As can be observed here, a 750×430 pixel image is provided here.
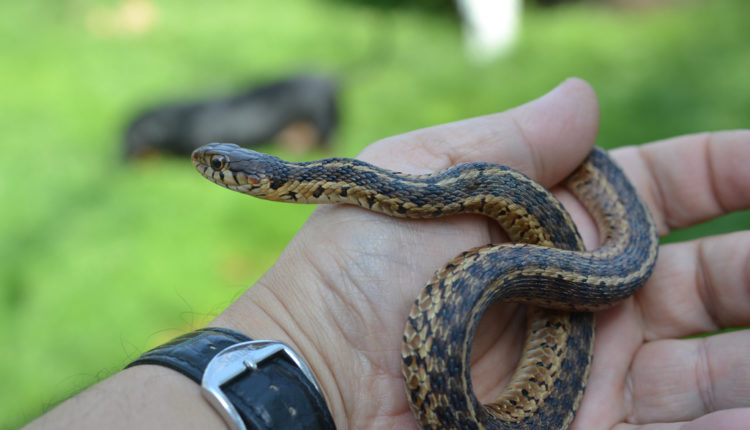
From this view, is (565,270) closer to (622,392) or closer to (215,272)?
(622,392)

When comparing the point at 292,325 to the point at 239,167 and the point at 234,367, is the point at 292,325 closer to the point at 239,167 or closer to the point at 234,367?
the point at 234,367

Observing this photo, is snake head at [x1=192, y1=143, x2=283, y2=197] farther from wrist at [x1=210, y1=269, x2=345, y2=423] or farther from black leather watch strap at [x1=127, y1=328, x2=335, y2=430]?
black leather watch strap at [x1=127, y1=328, x2=335, y2=430]

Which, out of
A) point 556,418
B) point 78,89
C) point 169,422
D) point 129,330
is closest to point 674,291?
point 556,418

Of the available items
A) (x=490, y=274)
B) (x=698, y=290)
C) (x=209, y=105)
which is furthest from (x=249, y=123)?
(x=698, y=290)

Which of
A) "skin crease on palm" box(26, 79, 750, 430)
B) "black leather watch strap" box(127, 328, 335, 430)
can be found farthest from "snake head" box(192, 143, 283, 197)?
"black leather watch strap" box(127, 328, 335, 430)

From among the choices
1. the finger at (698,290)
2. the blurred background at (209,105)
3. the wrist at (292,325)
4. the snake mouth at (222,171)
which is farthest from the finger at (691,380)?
the blurred background at (209,105)

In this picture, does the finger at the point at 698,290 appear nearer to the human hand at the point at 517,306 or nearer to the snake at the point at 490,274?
the human hand at the point at 517,306
